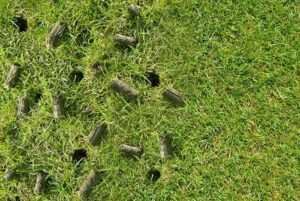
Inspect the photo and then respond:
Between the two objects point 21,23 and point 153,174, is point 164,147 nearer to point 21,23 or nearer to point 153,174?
point 153,174

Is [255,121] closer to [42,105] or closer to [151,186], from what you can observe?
[151,186]

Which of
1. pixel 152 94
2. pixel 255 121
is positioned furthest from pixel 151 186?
pixel 255 121

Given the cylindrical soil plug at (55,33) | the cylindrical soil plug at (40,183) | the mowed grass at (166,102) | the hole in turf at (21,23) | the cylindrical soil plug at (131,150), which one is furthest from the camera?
the hole in turf at (21,23)

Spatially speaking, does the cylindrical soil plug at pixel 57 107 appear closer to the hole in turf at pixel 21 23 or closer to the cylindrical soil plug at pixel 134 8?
the hole in turf at pixel 21 23

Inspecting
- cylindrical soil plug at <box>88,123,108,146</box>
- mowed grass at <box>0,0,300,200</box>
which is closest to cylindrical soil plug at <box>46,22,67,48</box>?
mowed grass at <box>0,0,300,200</box>

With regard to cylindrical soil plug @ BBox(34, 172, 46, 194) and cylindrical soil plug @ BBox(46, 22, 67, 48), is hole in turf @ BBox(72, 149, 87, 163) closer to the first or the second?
cylindrical soil plug @ BBox(34, 172, 46, 194)

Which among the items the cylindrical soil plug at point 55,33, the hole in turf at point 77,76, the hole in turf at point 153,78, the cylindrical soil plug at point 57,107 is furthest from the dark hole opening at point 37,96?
the hole in turf at point 153,78
